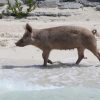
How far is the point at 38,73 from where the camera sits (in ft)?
29.1

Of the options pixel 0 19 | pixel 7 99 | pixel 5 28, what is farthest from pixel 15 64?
pixel 0 19

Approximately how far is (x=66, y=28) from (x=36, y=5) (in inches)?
368

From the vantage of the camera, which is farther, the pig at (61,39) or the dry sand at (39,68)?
the pig at (61,39)

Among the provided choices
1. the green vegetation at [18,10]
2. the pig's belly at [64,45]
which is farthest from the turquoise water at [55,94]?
the green vegetation at [18,10]

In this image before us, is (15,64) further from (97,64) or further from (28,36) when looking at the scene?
(97,64)

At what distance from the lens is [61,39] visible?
30.9 feet

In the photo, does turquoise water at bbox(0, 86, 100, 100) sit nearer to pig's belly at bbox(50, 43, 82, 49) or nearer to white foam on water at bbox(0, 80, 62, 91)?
white foam on water at bbox(0, 80, 62, 91)

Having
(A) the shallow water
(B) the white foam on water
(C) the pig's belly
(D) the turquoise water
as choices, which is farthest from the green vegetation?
(D) the turquoise water

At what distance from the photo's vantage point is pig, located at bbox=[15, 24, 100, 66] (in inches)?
368

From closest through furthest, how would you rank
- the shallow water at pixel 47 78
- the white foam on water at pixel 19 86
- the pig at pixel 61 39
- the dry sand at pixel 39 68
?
1. the shallow water at pixel 47 78
2. the white foam on water at pixel 19 86
3. the dry sand at pixel 39 68
4. the pig at pixel 61 39

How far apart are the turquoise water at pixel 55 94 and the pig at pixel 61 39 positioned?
1.69m

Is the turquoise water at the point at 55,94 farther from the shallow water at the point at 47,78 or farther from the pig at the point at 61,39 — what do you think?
the pig at the point at 61,39

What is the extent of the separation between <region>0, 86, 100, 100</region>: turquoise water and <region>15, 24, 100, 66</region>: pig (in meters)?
1.69

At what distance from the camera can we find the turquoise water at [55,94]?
716cm
